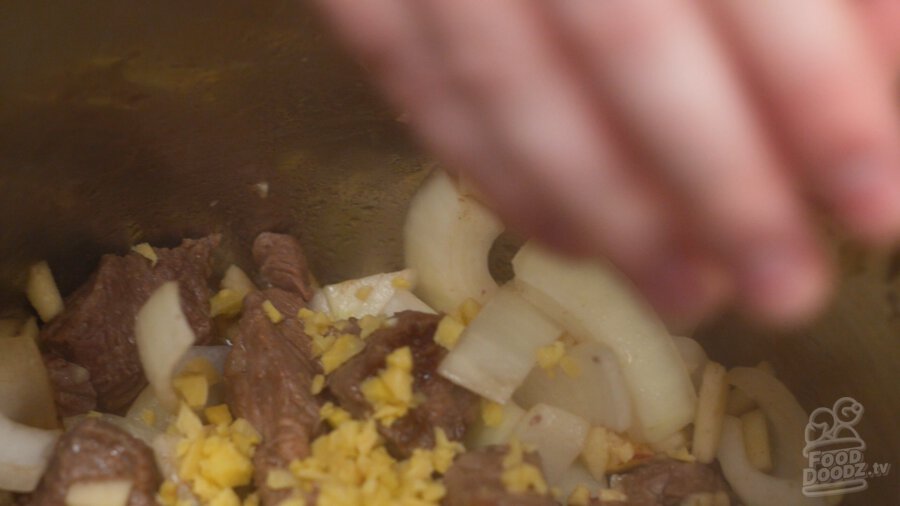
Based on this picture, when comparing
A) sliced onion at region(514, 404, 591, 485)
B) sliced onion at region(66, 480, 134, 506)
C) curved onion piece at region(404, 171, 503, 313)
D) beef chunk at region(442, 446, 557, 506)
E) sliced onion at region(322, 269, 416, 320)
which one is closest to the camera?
beef chunk at region(442, 446, 557, 506)

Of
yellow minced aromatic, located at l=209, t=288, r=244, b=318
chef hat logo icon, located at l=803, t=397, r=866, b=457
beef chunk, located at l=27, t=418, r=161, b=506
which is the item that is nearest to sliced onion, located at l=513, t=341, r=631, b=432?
chef hat logo icon, located at l=803, t=397, r=866, b=457

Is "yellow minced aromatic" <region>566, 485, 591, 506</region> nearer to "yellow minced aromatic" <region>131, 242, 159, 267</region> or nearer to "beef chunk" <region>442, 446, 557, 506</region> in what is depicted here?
"beef chunk" <region>442, 446, 557, 506</region>

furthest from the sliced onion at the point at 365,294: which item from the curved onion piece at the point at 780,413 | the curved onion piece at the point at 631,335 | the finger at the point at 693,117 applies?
the finger at the point at 693,117

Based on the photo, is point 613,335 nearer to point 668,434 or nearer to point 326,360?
point 668,434

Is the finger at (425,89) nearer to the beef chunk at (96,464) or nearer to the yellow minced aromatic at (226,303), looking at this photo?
the yellow minced aromatic at (226,303)

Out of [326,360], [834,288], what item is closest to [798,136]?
[834,288]

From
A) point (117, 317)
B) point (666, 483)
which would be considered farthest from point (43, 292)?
point (666, 483)
